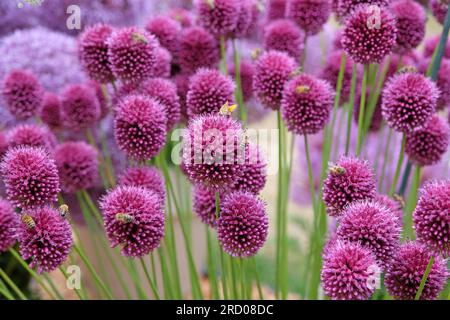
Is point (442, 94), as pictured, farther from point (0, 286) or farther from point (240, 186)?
point (0, 286)

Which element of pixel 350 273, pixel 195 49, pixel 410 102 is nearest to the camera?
pixel 350 273

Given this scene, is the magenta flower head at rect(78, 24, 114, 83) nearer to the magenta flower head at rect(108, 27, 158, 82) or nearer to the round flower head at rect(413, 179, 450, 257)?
the magenta flower head at rect(108, 27, 158, 82)

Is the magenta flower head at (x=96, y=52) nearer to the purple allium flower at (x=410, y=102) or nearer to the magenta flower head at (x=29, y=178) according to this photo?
the magenta flower head at (x=29, y=178)

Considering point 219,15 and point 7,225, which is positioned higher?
point 219,15

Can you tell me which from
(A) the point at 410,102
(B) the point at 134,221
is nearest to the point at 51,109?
(B) the point at 134,221

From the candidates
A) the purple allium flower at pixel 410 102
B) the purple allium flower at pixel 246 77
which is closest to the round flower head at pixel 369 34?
the purple allium flower at pixel 410 102

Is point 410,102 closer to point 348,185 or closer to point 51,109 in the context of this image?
point 348,185

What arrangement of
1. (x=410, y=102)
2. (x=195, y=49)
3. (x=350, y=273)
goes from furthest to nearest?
(x=195, y=49)
(x=410, y=102)
(x=350, y=273)
